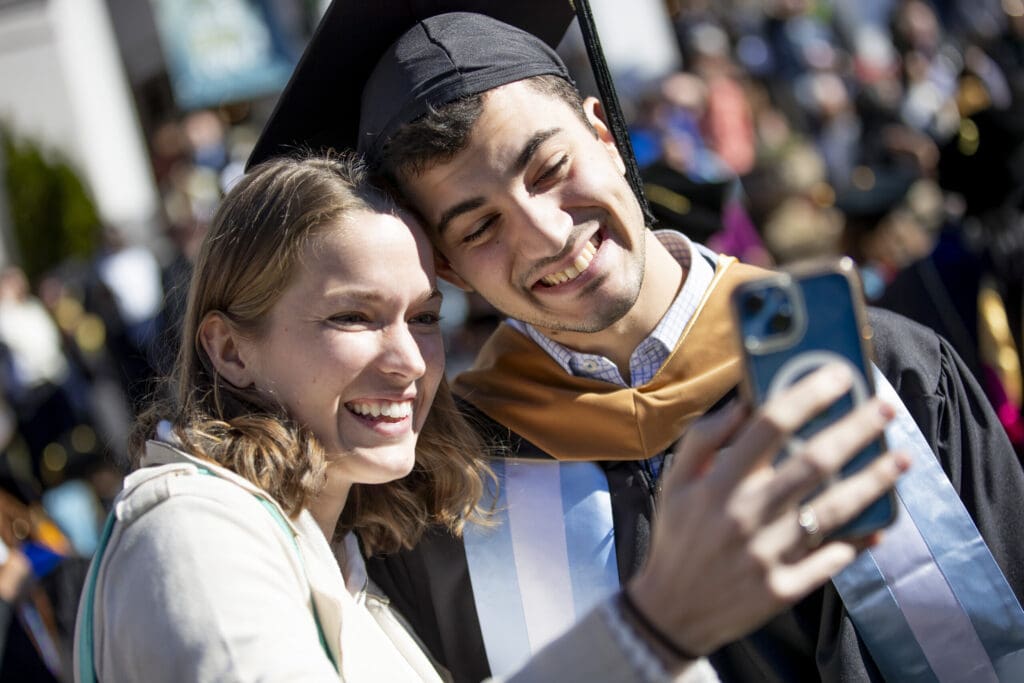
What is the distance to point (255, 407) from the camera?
232 centimetres

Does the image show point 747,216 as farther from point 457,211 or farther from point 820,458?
point 820,458

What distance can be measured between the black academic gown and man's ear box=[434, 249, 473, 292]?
22.0 inches

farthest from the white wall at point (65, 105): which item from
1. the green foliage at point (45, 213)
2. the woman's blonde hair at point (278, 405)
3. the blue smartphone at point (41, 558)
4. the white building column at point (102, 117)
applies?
the woman's blonde hair at point (278, 405)

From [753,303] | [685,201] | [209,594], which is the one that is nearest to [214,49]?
[685,201]

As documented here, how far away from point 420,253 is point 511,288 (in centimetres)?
29

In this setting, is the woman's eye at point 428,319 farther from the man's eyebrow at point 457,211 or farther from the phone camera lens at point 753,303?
the phone camera lens at point 753,303

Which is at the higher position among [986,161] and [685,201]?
[685,201]

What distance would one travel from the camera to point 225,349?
2.38 meters

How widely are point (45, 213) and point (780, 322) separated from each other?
12213 millimetres

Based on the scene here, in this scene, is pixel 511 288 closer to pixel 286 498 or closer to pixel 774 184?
pixel 286 498

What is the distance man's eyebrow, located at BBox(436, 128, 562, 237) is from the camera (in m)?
2.57

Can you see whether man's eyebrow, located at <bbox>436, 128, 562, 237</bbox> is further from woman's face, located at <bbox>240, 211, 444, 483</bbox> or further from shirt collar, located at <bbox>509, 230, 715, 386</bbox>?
shirt collar, located at <bbox>509, 230, 715, 386</bbox>

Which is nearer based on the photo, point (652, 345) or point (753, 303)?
point (753, 303)

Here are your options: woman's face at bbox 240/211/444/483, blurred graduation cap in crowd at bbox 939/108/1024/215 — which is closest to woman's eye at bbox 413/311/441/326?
woman's face at bbox 240/211/444/483
